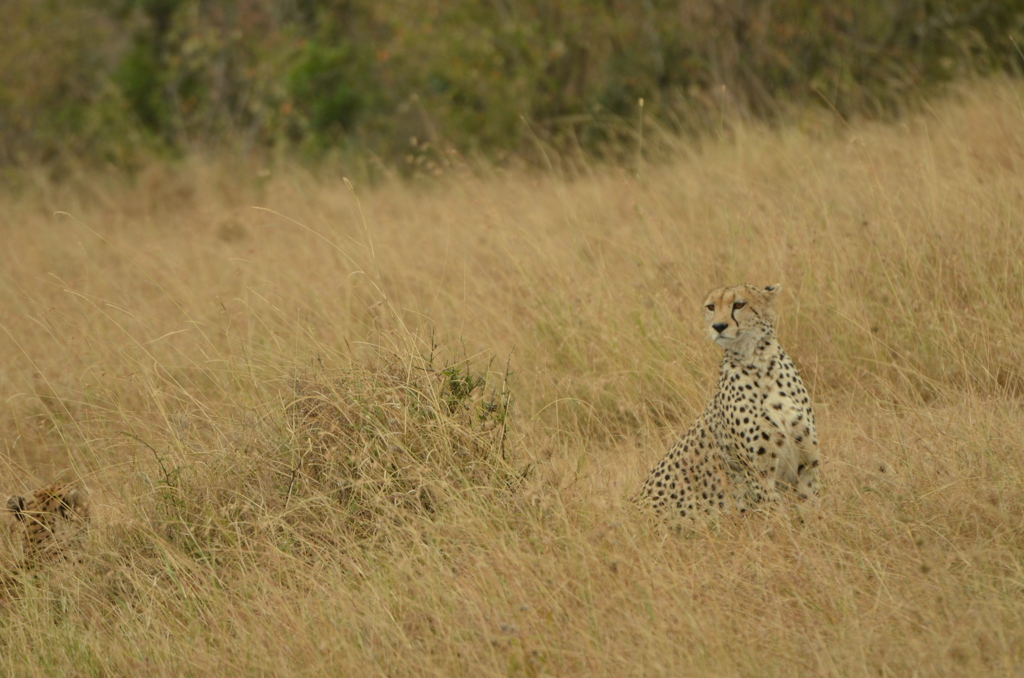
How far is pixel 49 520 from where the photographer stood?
12.7ft

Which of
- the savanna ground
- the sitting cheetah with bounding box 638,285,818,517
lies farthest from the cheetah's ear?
the sitting cheetah with bounding box 638,285,818,517

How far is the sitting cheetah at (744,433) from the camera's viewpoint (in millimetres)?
3492

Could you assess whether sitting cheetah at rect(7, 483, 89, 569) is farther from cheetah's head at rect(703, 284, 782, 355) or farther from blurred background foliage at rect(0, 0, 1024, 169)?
blurred background foliage at rect(0, 0, 1024, 169)

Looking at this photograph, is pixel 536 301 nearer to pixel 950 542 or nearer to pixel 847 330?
pixel 847 330

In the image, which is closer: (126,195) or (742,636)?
(742,636)

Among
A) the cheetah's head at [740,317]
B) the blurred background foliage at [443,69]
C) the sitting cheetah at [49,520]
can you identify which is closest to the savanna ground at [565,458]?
the sitting cheetah at [49,520]

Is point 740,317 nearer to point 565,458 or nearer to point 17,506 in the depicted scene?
point 565,458

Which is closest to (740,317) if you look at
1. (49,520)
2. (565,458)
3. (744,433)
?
(744,433)

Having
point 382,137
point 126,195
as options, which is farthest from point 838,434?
point 382,137

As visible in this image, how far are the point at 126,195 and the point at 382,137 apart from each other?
3422mm

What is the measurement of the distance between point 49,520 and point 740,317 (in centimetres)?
249

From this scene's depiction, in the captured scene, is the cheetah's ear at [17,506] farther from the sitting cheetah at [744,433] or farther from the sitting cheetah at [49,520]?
the sitting cheetah at [744,433]

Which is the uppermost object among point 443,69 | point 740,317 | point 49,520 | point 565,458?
point 443,69

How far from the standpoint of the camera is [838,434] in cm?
405
